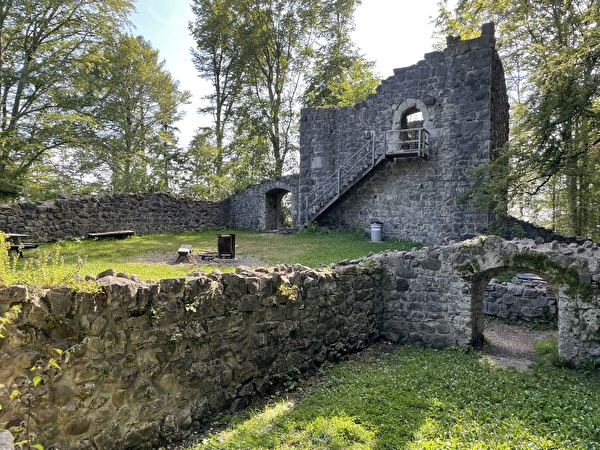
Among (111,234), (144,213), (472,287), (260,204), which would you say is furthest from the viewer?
(260,204)

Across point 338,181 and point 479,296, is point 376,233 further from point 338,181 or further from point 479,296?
point 479,296

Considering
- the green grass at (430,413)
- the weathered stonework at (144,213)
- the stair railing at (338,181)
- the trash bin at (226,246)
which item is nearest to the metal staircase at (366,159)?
the stair railing at (338,181)

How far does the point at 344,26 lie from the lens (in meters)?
24.4

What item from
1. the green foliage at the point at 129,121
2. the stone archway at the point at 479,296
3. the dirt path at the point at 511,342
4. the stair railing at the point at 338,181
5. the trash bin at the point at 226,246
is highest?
the green foliage at the point at 129,121

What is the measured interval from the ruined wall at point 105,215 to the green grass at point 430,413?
10.5m

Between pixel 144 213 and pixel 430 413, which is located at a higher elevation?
pixel 144 213

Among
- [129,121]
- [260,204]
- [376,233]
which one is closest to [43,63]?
[129,121]

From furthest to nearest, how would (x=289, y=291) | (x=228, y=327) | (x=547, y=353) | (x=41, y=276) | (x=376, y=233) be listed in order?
1. (x=376, y=233)
2. (x=547, y=353)
3. (x=289, y=291)
4. (x=228, y=327)
5. (x=41, y=276)

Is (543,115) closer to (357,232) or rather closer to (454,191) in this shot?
(454,191)

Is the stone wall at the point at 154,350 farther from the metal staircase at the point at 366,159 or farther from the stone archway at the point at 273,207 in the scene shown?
the stone archway at the point at 273,207

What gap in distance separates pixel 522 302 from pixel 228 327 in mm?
6947

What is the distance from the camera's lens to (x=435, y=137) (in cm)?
1355

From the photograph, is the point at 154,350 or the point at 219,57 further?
the point at 219,57

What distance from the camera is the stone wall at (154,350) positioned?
2.94 meters
